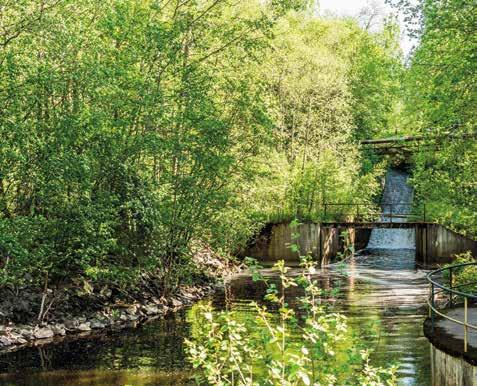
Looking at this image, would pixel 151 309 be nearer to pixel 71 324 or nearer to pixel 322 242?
pixel 71 324

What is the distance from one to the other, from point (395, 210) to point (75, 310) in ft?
94.6

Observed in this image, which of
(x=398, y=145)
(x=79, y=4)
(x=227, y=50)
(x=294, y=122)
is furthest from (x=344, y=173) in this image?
(x=79, y=4)

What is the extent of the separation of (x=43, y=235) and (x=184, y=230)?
19.8 feet

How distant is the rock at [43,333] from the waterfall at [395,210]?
23.2 m

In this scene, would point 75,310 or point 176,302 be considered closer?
point 75,310

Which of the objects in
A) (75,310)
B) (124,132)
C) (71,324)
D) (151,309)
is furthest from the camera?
(151,309)

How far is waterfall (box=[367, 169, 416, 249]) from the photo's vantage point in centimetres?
3931

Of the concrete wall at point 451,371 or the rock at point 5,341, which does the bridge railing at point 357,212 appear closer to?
the rock at point 5,341

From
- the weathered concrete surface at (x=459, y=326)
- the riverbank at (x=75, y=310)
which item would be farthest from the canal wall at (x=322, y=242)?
the weathered concrete surface at (x=459, y=326)

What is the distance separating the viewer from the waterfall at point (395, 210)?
129ft

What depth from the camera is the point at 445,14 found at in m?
16.5

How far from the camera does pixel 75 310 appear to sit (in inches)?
697

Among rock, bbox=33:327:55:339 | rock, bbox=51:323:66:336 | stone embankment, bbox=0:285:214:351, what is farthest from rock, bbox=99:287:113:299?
rock, bbox=33:327:55:339

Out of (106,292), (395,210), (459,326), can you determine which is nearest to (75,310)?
(106,292)
